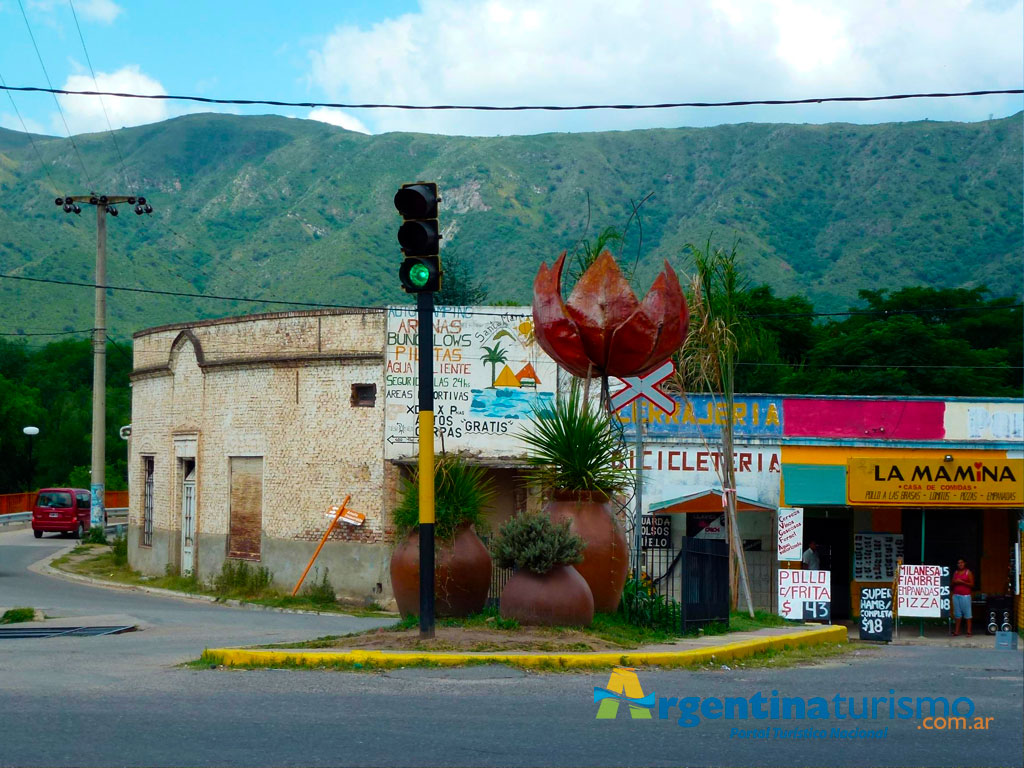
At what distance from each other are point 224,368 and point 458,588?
1612 cm

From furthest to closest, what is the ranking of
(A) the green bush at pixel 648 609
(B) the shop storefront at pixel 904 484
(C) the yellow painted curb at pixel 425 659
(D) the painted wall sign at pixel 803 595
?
(B) the shop storefront at pixel 904 484 → (D) the painted wall sign at pixel 803 595 → (A) the green bush at pixel 648 609 → (C) the yellow painted curb at pixel 425 659

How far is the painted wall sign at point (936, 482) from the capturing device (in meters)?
25.0

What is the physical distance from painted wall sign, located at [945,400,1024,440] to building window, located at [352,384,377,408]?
478 inches

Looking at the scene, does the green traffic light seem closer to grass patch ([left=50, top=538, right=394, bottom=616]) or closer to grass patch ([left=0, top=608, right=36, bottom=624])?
grass patch ([left=0, top=608, right=36, bottom=624])

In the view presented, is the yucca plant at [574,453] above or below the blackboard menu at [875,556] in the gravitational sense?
above

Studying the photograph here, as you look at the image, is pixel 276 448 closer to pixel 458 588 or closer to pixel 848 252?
pixel 458 588

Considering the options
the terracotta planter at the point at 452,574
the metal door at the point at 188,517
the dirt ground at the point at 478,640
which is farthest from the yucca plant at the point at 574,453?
the metal door at the point at 188,517

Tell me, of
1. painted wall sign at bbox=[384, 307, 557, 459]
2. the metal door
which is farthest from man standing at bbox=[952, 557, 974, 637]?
the metal door

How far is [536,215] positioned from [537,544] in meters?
123

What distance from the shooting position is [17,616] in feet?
64.6

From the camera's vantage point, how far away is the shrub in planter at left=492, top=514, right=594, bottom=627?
42.9 feet

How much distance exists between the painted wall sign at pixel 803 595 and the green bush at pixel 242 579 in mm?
11230

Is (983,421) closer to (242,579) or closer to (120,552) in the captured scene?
(242,579)

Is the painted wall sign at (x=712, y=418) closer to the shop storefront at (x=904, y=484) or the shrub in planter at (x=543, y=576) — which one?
the shop storefront at (x=904, y=484)
